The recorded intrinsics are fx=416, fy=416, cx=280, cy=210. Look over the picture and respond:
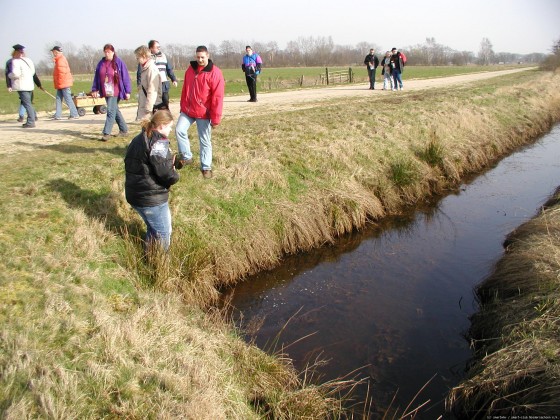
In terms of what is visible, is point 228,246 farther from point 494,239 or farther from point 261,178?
point 494,239

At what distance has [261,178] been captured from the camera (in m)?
8.26

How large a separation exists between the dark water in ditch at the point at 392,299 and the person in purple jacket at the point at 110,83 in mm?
4834

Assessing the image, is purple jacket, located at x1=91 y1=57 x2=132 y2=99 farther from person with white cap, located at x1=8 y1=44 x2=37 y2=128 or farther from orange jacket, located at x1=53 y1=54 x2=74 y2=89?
orange jacket, located at x1=53 y1=54 x2=74 y2=89

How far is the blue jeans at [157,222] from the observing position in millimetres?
5531

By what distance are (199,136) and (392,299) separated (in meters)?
4.22

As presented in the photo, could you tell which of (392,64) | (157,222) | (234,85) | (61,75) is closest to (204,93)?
(157,222)

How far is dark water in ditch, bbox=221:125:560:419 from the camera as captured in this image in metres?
4.93

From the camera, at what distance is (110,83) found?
8.64 metres

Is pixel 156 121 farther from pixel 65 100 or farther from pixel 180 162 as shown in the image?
pixel 65 100

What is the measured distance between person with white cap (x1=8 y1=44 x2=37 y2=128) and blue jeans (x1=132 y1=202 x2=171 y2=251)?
7317 mm

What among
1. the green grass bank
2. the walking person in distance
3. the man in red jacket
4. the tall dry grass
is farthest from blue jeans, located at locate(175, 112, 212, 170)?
the green grass bank

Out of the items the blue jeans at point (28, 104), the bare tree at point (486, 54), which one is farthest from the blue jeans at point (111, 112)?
the bare tree at point (486, 54)

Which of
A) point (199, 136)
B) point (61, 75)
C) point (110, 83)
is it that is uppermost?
point (61, 75)

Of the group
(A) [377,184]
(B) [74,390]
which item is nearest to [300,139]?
(A) [377,184]
